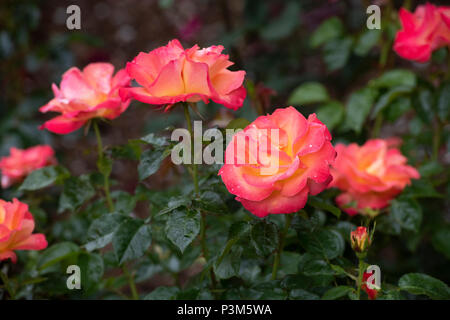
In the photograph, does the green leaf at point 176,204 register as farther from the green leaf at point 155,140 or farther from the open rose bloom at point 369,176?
the open rose bloom at point 369,176

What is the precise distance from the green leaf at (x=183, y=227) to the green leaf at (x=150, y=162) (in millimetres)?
81

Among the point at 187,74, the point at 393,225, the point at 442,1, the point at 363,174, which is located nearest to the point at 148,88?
the point at 187,74

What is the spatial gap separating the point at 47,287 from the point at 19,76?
1449 mm

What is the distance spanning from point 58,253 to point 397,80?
82 cm

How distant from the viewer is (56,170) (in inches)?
32.4

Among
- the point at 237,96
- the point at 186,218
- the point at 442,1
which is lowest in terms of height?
the point at 186,218

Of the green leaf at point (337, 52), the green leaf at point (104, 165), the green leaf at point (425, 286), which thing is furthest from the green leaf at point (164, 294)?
the green leaf at point (337, 52)

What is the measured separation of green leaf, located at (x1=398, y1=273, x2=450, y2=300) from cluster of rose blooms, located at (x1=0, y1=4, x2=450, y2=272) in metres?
0.18

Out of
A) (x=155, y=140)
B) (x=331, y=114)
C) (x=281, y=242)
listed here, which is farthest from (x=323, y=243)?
(x=331, y=114)

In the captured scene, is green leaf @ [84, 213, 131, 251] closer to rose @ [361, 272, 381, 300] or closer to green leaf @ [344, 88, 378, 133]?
rose @ [361, 272, 381, 300]

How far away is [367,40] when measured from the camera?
120 centimetres

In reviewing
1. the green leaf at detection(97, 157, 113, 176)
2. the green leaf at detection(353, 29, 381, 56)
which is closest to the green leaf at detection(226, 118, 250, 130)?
the green leaf at detection(97, 157, 113, 176)

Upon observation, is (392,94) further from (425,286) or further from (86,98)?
(86,98)

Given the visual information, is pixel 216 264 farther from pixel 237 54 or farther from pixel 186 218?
pixel 237 54
